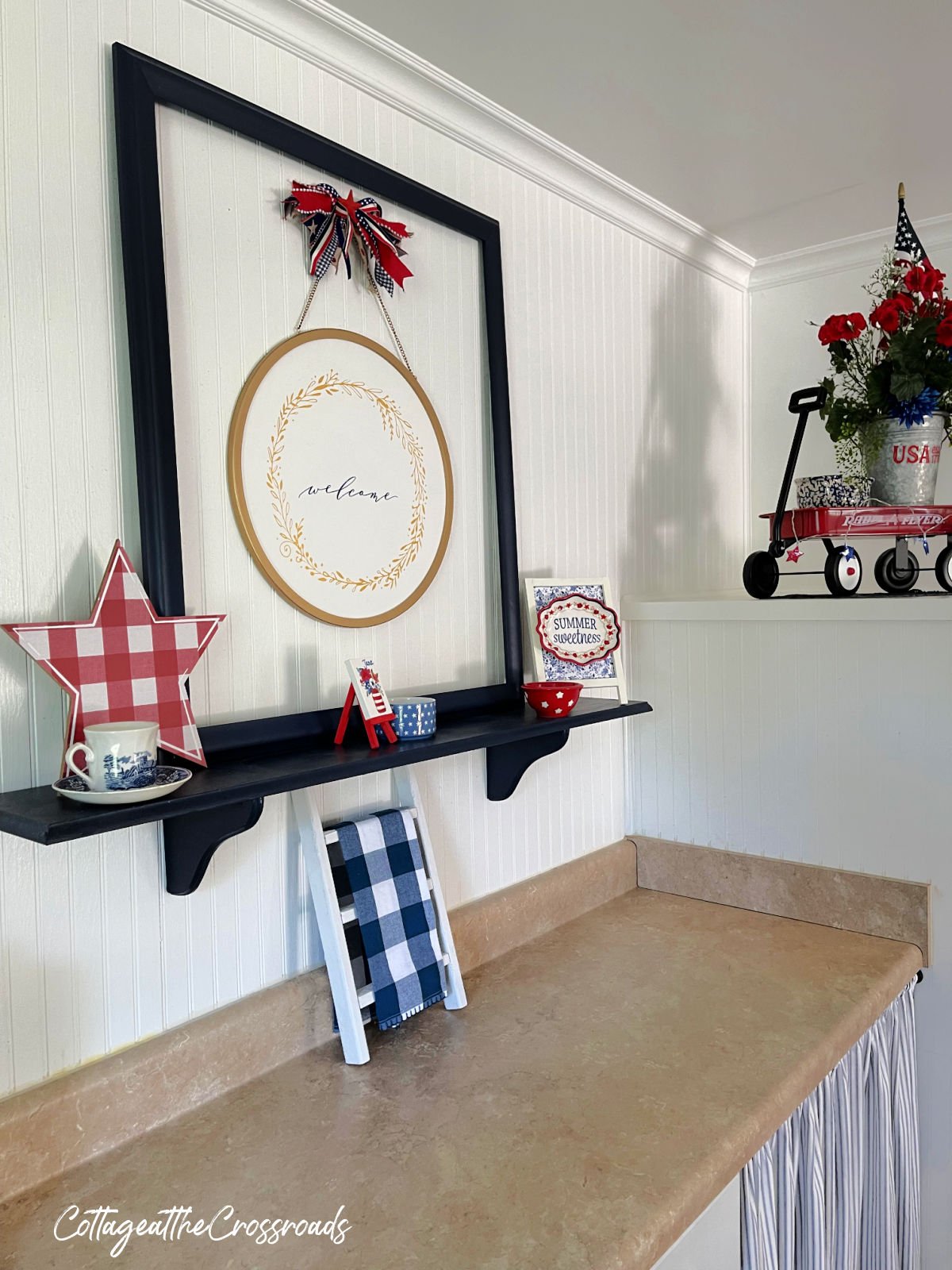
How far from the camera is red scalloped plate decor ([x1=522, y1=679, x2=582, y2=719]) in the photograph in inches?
62.6

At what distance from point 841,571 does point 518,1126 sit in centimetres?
117

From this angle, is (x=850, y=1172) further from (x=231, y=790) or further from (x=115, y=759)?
(x=115, y=759)

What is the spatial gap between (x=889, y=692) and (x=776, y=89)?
3.49 ft

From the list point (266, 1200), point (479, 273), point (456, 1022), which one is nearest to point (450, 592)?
point (479, 273)

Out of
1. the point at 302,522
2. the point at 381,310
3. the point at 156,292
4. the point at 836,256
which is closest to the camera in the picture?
the point at 156,292

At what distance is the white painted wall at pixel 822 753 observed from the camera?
1.71m

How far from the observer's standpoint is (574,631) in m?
1.83

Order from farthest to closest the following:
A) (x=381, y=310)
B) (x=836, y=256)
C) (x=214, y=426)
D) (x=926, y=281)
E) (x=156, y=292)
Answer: (x=836, y=256) < (x=926, y=281) < (x=381, y=310) < (x=214, y=426) < (x=156, y=292)

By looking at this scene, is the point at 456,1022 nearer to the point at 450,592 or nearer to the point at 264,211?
the point at 450,592

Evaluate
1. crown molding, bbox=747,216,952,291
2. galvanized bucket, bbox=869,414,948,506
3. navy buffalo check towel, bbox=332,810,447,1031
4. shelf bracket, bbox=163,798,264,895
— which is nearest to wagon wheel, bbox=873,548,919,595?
galvanized bucket, bbox=869,414,948,506

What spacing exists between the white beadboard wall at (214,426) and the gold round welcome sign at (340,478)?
0.07 metres

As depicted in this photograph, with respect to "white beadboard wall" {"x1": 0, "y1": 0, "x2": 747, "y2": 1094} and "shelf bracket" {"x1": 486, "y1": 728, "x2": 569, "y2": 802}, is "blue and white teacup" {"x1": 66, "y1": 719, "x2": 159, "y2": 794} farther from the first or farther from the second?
"shelf bracket" {"x1": 486, "y1": 728, "x2": 569, "y2": 802}

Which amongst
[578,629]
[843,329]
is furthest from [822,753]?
[843,329]

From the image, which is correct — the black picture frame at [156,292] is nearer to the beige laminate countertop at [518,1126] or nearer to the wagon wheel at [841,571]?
the beige laminate countertop at [518,1126]
